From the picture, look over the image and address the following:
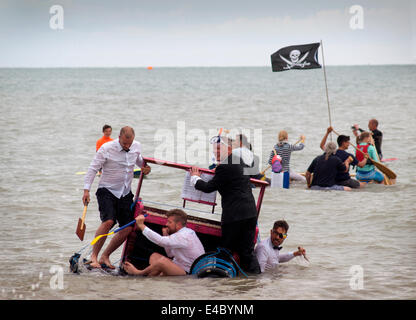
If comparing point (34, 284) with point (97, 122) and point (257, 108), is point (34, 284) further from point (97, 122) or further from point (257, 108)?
point (257, 108)

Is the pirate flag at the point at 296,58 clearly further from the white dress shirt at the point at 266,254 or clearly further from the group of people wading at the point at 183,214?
the white dress shirt at the point at 266,254

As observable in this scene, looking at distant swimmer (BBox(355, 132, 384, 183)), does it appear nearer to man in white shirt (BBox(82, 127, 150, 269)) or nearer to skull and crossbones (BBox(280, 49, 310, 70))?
skull and crossbones (BBox(280, 49, 310, 70))

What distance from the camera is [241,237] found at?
7.50m

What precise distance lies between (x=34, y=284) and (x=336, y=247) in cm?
496

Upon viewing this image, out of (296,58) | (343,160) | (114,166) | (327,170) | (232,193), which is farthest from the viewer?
(296,58)

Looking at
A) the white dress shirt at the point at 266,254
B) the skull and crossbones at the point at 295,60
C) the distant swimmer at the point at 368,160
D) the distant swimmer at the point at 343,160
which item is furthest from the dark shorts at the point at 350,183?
the white dress shirt at the point at 266,254

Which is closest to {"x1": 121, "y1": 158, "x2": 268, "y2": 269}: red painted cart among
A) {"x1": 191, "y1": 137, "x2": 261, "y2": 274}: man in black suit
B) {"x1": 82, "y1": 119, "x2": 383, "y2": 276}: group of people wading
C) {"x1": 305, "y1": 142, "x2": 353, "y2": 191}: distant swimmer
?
{"x1": 82, "y1": 119, "x2": 383, "y2": 276}: group of people wading

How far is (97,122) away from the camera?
37781 mm

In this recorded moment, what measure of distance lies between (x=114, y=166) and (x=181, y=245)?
1.46 meters

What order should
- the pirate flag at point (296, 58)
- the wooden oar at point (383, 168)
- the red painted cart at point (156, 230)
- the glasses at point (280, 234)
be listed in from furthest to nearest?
the pirate flag at point (296, 58), the wooden oar at point (383, 168), the glasses at point (280, 234), the red painted cart at point (156, 230)

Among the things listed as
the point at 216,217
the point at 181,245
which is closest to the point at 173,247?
the point at 181,245

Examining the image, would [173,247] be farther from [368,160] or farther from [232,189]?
[368,160]

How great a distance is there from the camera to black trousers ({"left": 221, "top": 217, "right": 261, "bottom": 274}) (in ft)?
24.3

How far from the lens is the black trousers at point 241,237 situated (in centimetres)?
741
